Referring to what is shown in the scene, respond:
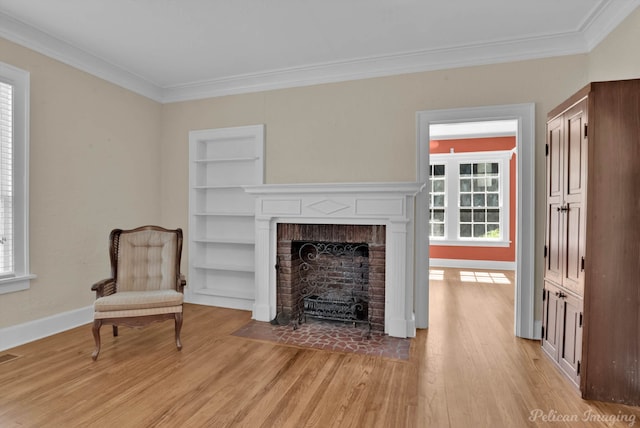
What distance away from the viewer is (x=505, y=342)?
312 cm

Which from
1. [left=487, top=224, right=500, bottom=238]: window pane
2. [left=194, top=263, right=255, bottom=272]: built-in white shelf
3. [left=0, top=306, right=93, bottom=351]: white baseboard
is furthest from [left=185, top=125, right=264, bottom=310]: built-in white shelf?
[left=487, top=224, right=500, bottom=238]: window pane

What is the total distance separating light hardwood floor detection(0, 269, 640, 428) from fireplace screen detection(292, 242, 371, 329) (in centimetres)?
74

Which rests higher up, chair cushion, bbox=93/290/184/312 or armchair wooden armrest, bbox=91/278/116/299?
armchair wooden armrest, bbox=91/278/116/299

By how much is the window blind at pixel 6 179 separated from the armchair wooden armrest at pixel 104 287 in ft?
2.67

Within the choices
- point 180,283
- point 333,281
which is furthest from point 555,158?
point 180,283

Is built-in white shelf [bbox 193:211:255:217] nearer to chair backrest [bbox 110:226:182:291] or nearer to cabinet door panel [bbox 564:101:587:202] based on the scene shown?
chair backrest [bbox 110:226:182:291]

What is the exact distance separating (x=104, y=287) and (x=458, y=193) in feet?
21.8

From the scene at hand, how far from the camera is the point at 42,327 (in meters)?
3.18

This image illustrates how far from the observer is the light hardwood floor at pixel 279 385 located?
1975 mm

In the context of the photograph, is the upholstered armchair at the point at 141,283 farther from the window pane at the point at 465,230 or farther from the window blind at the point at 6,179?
the window pane at the point at 465,230

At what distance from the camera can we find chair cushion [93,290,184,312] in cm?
274

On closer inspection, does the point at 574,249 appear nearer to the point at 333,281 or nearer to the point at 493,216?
the point at 333,281

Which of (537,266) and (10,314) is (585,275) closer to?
(537,266)

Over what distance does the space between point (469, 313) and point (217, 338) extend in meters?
2.89
